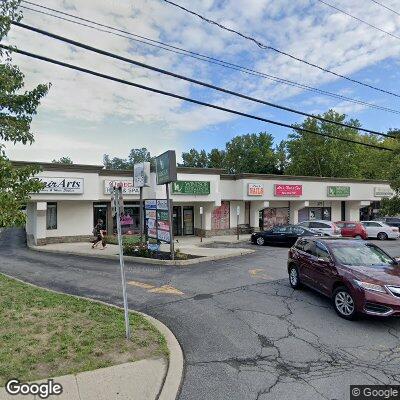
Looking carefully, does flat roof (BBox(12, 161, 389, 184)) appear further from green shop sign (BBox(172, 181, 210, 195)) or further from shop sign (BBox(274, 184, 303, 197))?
green shop sign (BBox(172, 181, 210, 195))

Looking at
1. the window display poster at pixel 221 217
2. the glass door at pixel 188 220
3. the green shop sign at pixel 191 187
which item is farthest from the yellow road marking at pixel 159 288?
the window display poster at pixel 221 217

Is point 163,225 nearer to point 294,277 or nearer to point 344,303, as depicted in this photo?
point 294,277

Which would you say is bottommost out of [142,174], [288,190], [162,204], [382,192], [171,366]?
[171,366]

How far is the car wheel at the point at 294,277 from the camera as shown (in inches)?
389

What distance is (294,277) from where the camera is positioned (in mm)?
10062

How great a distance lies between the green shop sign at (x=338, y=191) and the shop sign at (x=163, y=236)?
20473mm

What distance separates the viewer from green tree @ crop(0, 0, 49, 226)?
602cm

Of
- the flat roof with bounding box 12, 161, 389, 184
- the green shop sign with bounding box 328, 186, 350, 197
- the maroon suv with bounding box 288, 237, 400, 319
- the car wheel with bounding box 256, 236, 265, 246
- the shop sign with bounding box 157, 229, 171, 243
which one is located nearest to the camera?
the maroon suv with bounding box 288, 237, 400, 319

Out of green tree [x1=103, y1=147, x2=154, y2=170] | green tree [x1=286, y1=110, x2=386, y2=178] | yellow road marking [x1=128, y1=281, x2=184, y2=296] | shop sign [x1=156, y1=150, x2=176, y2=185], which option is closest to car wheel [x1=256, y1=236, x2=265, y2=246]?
shop sign [x1=156, y1=150, x2=176, y2=185]

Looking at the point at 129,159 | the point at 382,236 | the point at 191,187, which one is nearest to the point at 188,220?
the point at 191,187

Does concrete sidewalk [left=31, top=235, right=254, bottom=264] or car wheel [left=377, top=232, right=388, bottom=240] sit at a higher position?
concrete sidewalk [left=31, top=235, right=254, bottom=264]

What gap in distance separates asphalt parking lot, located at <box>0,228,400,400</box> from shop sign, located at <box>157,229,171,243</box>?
3218 mm

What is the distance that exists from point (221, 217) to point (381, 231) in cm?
1204

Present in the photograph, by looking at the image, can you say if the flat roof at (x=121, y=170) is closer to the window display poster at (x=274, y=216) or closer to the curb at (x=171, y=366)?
the window display poster at (x=274, y=216)
